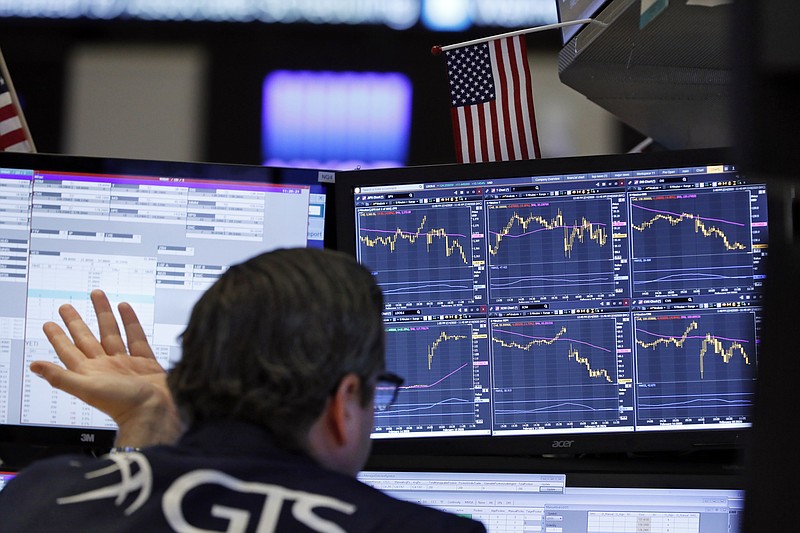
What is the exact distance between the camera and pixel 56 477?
1.06 meters

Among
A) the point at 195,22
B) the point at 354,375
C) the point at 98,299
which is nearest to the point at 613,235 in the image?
the point at 354,375

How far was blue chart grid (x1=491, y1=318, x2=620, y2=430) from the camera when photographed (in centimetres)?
170

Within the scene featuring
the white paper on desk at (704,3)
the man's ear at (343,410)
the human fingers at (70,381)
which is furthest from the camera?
the white paper on desk at (704,3)

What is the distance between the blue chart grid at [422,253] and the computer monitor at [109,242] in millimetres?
135

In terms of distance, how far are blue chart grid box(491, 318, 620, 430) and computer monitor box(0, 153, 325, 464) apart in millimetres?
441

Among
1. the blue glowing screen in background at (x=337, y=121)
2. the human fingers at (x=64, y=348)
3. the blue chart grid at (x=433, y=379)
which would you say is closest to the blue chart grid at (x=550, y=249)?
the blue chart grid at (x=433, y=379)

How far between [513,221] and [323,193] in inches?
14.5

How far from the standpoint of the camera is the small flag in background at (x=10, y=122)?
89.2 inches

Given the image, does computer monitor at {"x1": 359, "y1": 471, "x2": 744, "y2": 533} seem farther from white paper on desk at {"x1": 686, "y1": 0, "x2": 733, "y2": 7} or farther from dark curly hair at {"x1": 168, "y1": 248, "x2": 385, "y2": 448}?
white paper on desk at {"x1": 686, "y1": 0, "x2": 733, "y2": 7}

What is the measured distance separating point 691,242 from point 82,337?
1.04 metres

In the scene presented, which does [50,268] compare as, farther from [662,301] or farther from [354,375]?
[662,301]

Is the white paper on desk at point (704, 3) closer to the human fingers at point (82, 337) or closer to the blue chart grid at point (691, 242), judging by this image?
the blue chart grid at point (691, 242)

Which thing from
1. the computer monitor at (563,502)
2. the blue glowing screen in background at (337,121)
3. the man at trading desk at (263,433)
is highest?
the blue glowing screen in background at (337,121)

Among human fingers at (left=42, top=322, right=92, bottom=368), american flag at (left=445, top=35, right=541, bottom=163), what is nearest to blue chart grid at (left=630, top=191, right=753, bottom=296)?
american flag at (left=445, top=35, right=541, bottom=163)
